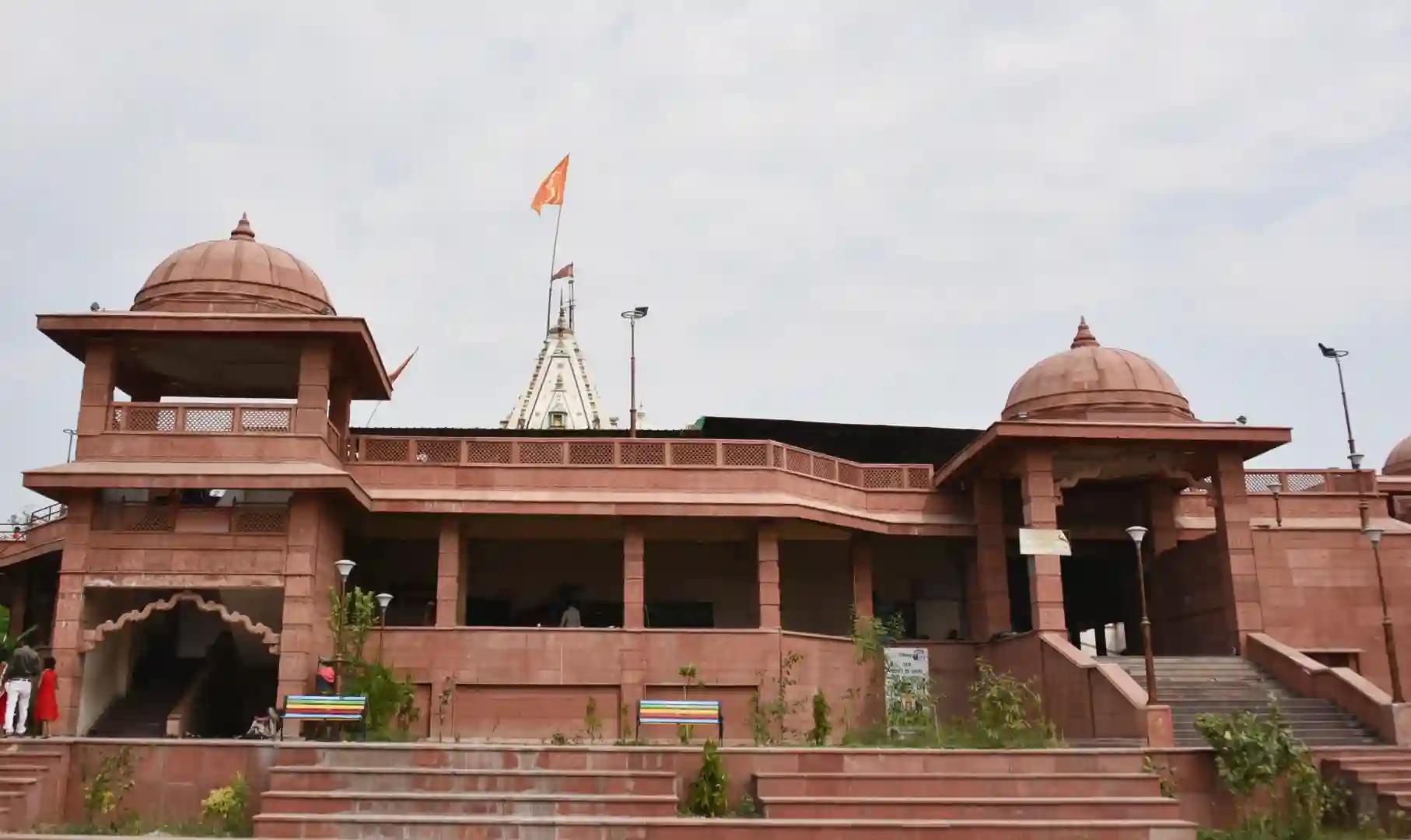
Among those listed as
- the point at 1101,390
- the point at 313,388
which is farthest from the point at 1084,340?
the point at 313,388

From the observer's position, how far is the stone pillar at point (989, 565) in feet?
84.7

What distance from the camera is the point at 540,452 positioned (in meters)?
24.9

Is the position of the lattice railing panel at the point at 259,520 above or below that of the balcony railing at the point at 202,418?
below

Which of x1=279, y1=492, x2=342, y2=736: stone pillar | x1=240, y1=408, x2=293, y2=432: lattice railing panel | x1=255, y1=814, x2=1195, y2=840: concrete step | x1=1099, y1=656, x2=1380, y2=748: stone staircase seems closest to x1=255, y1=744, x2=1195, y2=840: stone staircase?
x1=255, y1=814, x2=1195, y2=840: concrete step

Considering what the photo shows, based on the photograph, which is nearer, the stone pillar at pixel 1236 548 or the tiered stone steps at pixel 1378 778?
the tiered stone steps at pixel 1378 778

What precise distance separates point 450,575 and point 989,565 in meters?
11.2

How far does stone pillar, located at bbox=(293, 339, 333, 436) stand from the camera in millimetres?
21891

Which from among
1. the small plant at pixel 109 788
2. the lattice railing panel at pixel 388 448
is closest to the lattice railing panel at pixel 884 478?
the lattice railing panel at pixel 388 448

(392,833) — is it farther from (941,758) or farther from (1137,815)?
(1137,815)

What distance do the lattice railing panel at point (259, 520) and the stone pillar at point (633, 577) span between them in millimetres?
6508

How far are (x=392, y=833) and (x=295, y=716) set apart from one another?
4.31m

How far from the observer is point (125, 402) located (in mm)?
22000

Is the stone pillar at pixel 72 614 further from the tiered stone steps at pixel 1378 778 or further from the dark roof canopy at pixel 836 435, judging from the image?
the tiered stone steps at pixel 1378 778

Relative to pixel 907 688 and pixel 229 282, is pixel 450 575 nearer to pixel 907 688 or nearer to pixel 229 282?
pixel 229 282
